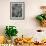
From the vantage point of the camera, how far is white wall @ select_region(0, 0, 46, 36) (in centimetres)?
322

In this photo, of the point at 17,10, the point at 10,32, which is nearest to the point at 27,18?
the point at 17,10

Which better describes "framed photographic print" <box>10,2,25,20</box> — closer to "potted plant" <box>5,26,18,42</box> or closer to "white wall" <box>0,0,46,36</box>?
"white wall" <box>0,0,46,36</box>

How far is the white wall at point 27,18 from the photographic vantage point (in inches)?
127

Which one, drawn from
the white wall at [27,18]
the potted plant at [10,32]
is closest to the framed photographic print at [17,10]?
the white wall at [27,18]

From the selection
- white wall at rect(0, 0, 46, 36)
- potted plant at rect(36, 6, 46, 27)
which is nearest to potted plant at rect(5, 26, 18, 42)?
white wall at rect(0, 0, 46, 36)

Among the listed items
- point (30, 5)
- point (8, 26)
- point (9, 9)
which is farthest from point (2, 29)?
point (30, 5)

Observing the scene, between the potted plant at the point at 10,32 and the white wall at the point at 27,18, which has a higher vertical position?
the white wall at the point at 27,18

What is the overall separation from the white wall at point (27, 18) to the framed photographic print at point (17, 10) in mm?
54

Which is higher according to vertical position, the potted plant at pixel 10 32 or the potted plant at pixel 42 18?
the potted plant at pixel 42 18

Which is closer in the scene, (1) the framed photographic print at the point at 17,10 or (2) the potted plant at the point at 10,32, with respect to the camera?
(2) the potted plant at the point at 10,32

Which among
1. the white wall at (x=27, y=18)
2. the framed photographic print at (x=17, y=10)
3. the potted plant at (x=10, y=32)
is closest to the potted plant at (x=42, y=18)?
the white wall at (x=27, y=18)

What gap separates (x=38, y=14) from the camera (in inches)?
127

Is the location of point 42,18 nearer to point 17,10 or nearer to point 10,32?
point 17,10

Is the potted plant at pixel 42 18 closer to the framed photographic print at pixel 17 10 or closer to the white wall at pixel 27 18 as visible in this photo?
the white wall at pixel 27 18
